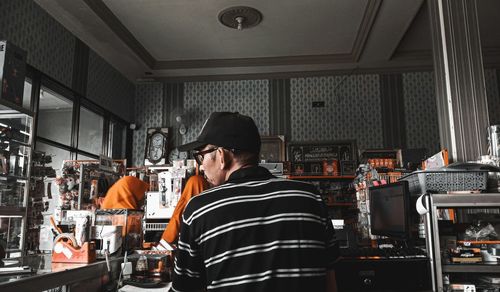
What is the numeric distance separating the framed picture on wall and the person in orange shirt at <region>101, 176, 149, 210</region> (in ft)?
11.9

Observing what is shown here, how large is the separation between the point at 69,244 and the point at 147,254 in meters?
0.48

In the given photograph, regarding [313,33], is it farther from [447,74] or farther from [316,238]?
[316,238]

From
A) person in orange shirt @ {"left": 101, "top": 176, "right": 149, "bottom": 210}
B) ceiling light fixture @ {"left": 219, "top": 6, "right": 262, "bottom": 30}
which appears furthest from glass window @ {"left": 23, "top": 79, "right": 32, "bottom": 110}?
ceiling light fixture @ {"left": 219, "top": 6, "right": 262, "bottom": 30}

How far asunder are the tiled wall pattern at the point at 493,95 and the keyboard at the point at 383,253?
5831 mm

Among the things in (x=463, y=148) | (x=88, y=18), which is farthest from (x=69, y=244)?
(x=88, y=18)

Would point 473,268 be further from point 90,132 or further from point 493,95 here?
point 493,95

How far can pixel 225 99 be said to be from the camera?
25.0 ft

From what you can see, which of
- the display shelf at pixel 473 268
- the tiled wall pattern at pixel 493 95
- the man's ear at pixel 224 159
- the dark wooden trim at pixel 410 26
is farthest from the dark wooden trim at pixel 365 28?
the man's ear at pixel 224 159

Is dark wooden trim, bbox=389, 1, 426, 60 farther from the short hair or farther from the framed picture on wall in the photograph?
the short hair

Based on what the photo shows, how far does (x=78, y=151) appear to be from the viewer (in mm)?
5973

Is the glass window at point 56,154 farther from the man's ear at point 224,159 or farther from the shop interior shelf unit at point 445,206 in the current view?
the shop interior shelf unit at point 445,206

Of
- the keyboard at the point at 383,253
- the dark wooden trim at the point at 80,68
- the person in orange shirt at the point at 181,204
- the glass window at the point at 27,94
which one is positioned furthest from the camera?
the dark wooden trim at the point at 80,68

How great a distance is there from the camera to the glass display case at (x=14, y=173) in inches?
112

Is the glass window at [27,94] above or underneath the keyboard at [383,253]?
above
